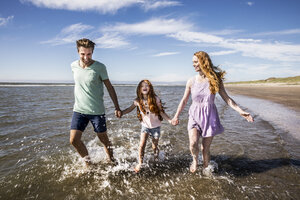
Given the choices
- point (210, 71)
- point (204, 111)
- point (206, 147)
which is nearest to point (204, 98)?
point (204, 111)

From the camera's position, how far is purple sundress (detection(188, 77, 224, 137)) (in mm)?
3656

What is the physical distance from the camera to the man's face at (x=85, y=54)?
3588 mm

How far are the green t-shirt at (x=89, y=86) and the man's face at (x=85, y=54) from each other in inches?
5.0

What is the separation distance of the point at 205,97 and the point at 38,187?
3.53 metres

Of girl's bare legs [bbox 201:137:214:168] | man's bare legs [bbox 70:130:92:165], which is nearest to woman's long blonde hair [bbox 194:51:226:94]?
girl's bare legs [bbox 201:137:214:168]

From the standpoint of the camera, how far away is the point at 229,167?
4332mm

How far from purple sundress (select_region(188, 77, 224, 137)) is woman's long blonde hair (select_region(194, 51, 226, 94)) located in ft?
0.37

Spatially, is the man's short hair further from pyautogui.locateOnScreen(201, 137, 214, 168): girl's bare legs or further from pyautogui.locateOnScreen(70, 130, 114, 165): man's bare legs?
pyautogui.locateOnScreen(201, 137, 214, 168): girl's bare legs

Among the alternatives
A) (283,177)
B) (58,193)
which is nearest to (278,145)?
(283,177)

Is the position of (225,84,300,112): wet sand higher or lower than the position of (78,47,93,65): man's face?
lower

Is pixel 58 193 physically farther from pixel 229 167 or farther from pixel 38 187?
pixel 229 167

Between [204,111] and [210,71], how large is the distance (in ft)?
2.51

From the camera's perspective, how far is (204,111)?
A: 3699 millimetres

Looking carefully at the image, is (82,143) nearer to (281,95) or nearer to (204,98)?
(204,98)
